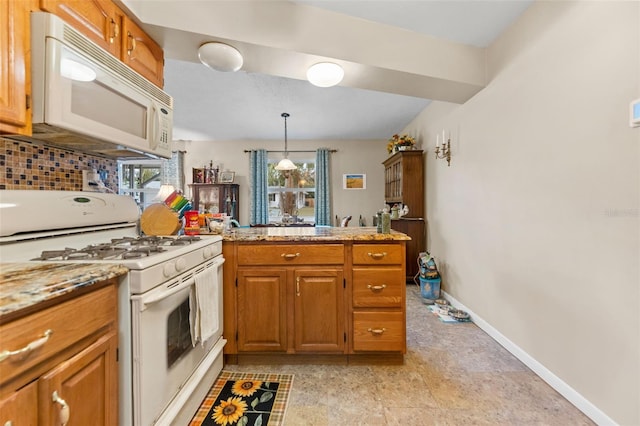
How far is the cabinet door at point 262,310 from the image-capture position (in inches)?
72.1

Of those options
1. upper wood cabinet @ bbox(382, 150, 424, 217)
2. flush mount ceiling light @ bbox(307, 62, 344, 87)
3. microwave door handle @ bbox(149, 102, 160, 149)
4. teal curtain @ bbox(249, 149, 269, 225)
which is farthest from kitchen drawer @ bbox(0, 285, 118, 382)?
teal curtain @ bbox(249, 149, 269, 225)

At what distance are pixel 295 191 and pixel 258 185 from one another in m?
0.77

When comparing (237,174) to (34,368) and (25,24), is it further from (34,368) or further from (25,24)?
(34,368)

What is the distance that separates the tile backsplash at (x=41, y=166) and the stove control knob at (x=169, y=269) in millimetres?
730

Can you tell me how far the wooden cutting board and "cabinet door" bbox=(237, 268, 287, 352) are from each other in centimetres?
55

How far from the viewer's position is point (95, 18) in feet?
4.17

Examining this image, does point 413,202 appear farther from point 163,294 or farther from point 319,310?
point 163,294

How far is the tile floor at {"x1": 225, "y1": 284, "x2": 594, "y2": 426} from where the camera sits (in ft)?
4.66

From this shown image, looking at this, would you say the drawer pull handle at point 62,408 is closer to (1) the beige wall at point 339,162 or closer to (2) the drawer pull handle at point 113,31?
(2) the drawer pull handle at point 113,31

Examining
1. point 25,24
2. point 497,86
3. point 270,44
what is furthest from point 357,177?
point 25,24

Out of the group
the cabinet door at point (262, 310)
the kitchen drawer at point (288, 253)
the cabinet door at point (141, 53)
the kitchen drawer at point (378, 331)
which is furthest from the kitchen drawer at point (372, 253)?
the cabinet door at point (141, 53)

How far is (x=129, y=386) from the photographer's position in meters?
1.00

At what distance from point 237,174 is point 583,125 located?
513 cm

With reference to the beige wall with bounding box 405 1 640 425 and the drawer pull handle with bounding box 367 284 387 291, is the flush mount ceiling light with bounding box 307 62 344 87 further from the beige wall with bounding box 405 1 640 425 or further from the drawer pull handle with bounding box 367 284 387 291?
the drawer pull handle with bounding box 367 284 387 291
